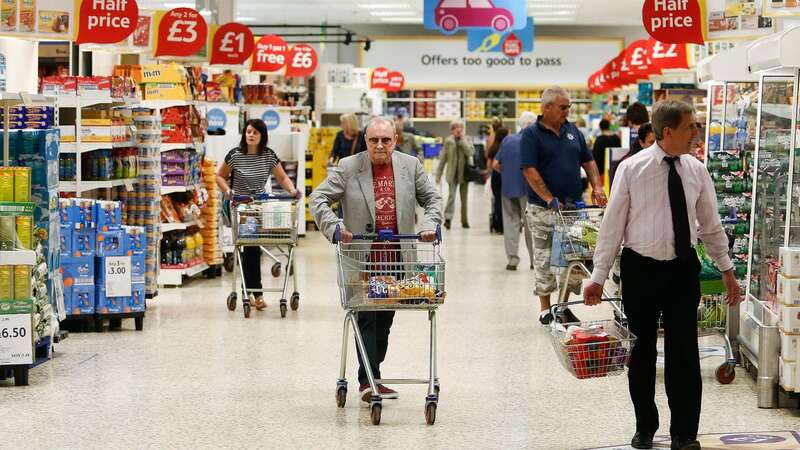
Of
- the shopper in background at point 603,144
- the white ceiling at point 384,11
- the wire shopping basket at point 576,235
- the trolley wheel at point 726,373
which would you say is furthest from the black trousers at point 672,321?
the white ceiling at point 384,11

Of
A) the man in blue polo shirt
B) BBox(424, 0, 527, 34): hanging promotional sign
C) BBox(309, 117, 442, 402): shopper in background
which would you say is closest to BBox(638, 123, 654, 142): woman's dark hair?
the man in blue polo shirt

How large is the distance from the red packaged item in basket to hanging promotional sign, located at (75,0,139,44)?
6099 mm

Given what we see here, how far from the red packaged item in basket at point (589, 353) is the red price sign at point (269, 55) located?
43.1ft

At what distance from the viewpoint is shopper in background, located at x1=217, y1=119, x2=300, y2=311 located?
33.2 feet

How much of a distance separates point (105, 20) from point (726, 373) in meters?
5.73

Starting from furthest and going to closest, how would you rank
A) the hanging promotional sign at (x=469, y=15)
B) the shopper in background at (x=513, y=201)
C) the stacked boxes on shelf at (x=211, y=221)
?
the hanging promotional sign at (x=469, y=15), the shopper in background at (x=513, y=201), the stacked boxes on shelf at (x=211, y=221)

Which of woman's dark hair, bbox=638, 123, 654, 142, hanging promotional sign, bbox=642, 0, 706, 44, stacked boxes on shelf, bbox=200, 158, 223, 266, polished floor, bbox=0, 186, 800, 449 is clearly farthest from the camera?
stacked boxes on shelf, bbox=200, 158, 223, 266

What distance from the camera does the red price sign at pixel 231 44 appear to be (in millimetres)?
13602

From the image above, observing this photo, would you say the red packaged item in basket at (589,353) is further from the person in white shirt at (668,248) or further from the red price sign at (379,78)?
the red price sign at (379,78)

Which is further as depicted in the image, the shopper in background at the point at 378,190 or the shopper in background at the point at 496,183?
the shopper in background at the point at 496,183

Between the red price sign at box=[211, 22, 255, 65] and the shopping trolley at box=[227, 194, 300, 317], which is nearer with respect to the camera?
the shopping trolley at box=[227, 194, 300, 317]

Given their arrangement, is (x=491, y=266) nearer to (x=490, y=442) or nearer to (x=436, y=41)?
(x=490, y=442)

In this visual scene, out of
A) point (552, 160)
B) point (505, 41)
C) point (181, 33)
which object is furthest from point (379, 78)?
point (552, 160)

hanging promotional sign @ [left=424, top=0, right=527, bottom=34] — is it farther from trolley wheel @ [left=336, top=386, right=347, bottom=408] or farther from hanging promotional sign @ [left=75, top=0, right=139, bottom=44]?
trolley wheel @ [left=336, top=386, right=347, bottom=408]
